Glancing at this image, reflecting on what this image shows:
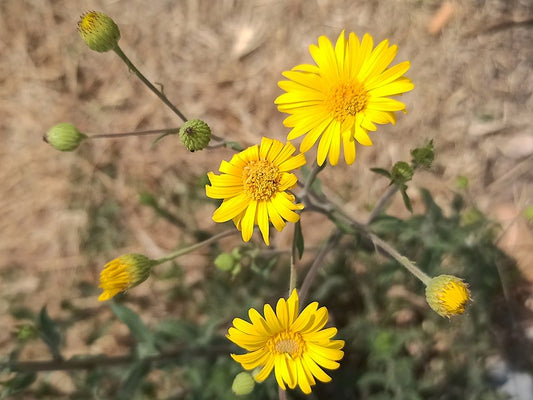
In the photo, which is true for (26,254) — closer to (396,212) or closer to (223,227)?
(223,227)

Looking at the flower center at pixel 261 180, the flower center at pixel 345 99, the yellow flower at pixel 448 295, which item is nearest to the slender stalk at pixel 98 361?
the flower center at pixel 261 180

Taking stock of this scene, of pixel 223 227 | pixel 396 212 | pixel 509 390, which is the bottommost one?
pixel 509 390

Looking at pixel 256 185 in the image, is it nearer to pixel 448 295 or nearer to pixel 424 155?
pixel 424 155

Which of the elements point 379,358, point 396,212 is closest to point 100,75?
point 396,212

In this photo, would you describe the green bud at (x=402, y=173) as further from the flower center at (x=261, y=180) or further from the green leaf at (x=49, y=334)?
the green leaf at (x=49, y=334)

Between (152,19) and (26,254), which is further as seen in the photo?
(152,19)

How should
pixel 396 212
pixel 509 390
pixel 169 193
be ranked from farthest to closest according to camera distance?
pixel 169 193 < pixel 396 212 < pixel 509 390
